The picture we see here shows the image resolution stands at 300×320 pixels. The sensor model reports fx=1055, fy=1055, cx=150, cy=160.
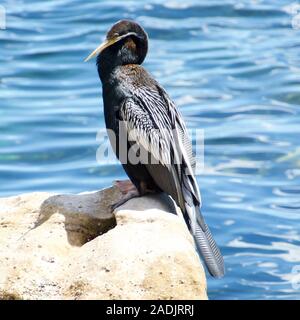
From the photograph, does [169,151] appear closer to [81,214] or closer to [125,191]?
[125,191]

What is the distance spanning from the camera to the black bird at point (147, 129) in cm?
602

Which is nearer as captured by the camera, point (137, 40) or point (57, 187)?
point (137, 40)

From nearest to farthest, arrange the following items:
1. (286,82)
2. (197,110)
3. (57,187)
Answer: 1. (57,187)
2. (197,110)
3. (286,82)

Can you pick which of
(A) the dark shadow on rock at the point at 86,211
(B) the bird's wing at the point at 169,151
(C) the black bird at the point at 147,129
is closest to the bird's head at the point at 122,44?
(C) the black bird at the point at 147,129

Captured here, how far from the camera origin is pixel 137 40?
21.3 ft

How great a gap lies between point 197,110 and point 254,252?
3.15m

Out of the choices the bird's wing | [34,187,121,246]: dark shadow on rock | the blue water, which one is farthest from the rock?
the blue water

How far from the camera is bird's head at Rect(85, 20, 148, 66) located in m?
6.41

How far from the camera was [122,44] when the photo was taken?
643 centimetres

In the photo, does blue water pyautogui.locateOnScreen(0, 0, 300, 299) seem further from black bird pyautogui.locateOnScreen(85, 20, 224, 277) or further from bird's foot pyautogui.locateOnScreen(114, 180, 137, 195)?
black bird pyautogui.locateOnScreen(85, 20, 224, 277)

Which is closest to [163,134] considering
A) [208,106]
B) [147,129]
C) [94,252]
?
[147,129]

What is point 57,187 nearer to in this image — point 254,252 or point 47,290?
point 254,252

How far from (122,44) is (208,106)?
18.8 feet

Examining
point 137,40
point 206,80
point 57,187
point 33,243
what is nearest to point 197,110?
point 206,80
